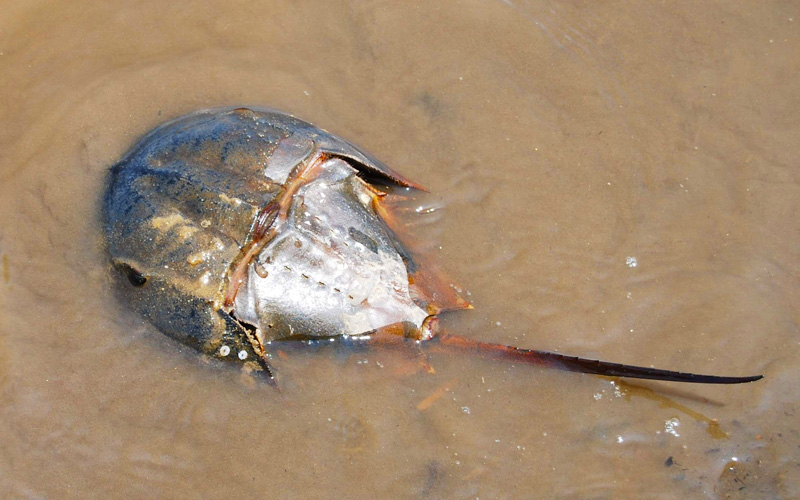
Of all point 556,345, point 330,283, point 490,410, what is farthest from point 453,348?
point 330,283

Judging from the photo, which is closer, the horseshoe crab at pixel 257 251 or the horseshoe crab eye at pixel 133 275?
the horseshoe crab at pixel 257 251

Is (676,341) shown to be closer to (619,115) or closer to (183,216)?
(619,115)

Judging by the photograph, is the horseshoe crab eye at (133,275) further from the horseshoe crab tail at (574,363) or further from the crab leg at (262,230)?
the horseshoe crab tail at (574,363)

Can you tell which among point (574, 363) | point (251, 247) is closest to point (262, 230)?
point (251, 247)

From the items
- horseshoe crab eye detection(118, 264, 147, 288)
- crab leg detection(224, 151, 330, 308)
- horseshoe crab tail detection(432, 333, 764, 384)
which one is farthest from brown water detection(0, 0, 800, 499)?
crab leg detection(224, 151, 330, 308)

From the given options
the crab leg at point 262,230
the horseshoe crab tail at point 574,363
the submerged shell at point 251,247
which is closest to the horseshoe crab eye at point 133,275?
the submerged shell at point 251,247

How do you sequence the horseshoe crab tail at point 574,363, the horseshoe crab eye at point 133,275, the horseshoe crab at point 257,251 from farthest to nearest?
the horseshoe crab eye at point 133,275 → the horseshoe crab at point 257,251 → the horseshoe crab tail at point 574,363

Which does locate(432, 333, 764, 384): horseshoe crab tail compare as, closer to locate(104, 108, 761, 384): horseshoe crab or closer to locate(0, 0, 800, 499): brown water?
locate(104, 108, 761, 384): horseshoe crab
